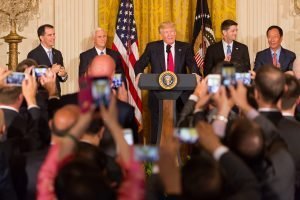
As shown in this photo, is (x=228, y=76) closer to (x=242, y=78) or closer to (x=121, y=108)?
(x=242, y=78)

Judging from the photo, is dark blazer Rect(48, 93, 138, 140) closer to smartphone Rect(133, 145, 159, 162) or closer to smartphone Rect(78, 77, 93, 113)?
smartphone Rect(78, 77, 93, 113)

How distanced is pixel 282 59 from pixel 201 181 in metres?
6.71

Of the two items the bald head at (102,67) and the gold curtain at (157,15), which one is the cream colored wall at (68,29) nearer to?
the gold curtain at (157,15)

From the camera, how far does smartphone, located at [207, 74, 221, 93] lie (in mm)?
3432

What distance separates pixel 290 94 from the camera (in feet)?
13.8

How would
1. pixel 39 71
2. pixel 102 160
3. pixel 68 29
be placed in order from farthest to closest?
1. pixel 68 29
2. pixel 39 71
3. pixel 102 160

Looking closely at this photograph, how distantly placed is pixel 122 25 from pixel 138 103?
3.81 ft

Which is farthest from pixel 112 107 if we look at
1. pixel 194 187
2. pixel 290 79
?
pixel 290 79

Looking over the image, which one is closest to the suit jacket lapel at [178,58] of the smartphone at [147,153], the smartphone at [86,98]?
the smartphone at [86,98]

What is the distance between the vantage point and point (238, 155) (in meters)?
3.01

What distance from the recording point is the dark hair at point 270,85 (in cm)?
366

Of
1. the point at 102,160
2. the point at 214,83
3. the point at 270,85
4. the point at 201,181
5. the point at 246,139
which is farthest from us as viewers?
the point at 270,85

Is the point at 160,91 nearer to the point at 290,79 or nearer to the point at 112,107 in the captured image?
the point at 290,79

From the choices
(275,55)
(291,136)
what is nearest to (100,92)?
(291,136)
